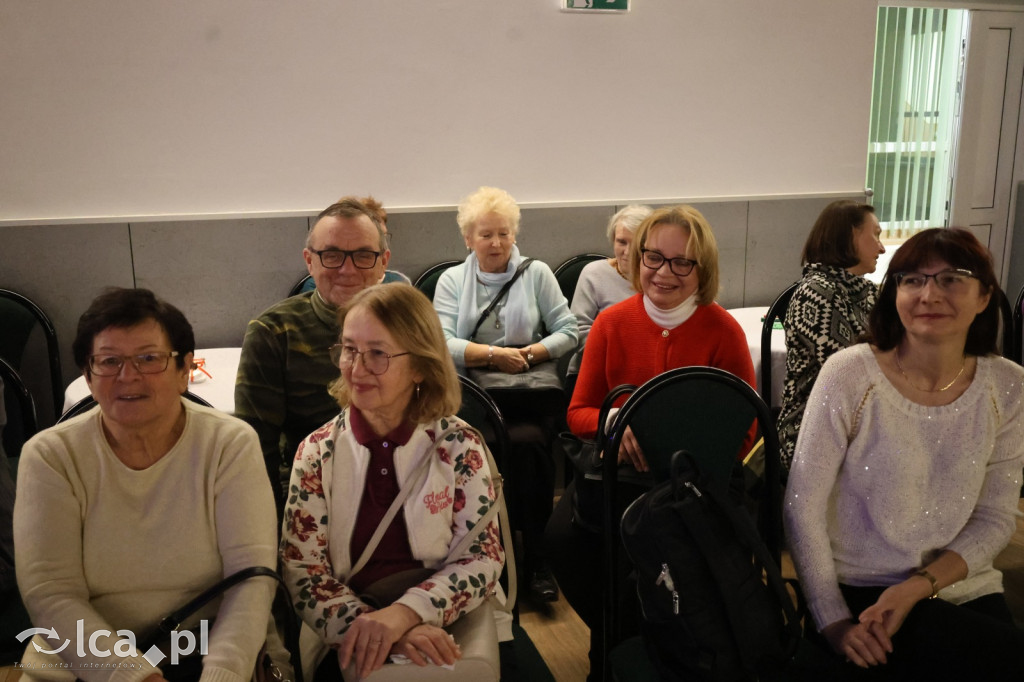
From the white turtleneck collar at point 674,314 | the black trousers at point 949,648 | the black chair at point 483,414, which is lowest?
the black trousers at point 949,648

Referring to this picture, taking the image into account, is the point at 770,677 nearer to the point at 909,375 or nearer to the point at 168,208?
the point at 909,375

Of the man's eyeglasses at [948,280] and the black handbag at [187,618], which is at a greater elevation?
the man's eyeglasses at [948,280]

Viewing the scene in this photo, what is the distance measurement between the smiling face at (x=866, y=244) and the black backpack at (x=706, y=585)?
1882 mm

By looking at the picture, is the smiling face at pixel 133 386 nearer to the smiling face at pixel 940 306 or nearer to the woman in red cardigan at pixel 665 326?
the woman in red cardigan at pixel 665 326

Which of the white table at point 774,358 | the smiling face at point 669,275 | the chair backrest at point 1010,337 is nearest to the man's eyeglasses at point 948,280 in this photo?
the smiling face at point 669,275

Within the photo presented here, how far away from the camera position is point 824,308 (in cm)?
281

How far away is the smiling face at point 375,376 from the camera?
165 centimetres

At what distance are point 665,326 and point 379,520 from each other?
1.19 meters

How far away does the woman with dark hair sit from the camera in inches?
110

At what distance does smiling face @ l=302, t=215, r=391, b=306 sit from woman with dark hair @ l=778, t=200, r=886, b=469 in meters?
1.45

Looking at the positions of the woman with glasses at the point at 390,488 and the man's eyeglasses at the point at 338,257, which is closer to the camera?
the woman with glasses at the point at 390,488

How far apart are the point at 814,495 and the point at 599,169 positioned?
3.11 metres

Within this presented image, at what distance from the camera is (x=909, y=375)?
182cm

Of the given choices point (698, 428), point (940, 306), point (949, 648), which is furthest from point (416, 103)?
point (949, 648)
